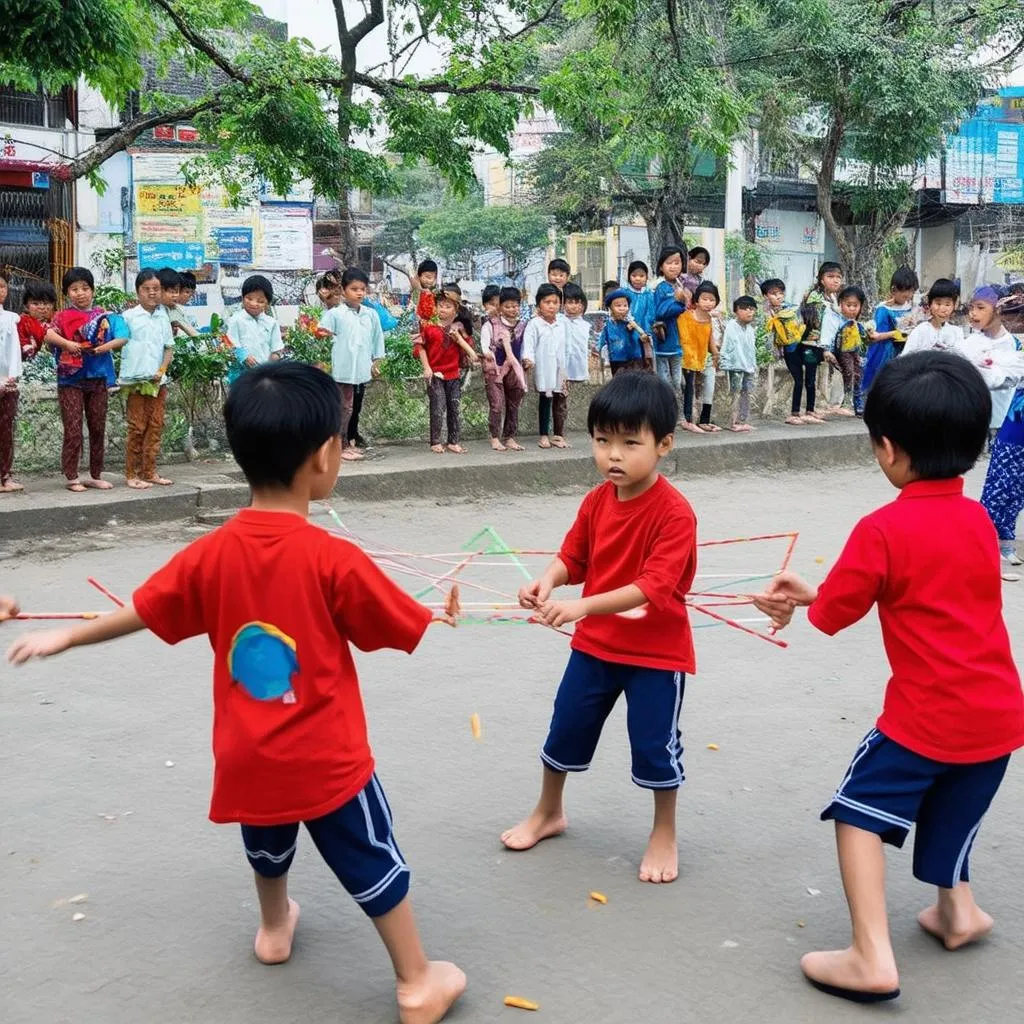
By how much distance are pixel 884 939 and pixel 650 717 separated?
0.79 m

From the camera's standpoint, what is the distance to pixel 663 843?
3283 millimetres

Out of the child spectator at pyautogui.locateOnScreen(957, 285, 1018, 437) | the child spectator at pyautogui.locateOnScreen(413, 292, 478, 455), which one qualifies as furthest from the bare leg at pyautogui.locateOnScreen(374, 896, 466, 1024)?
the child spectator at pyautogui.locateOnScreen(413, 292, 478, 455)

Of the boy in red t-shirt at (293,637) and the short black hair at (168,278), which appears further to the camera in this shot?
the short black hair at (168,278)

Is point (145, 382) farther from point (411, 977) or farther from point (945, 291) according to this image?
point (411, 977)

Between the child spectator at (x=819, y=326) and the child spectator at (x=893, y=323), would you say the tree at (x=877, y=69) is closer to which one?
the child spectator at (x=819, y=326)

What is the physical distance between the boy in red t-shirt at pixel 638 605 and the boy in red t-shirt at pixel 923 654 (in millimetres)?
534

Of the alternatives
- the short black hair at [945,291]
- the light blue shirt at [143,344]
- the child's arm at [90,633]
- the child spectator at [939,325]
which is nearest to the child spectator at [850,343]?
the child spectator at [939,325]

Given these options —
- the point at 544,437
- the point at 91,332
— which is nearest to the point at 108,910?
the point at 91,332

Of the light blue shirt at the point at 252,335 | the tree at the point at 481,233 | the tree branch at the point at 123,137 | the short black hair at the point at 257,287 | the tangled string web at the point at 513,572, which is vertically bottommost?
the tangled string web at the point at 513,572

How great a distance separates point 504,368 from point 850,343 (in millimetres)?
4042

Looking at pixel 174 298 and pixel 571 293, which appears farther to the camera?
pixel 571 293

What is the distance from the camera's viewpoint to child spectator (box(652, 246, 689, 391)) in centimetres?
1130

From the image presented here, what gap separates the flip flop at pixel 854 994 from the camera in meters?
2.61

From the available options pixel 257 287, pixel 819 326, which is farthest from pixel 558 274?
pixel 257 287
